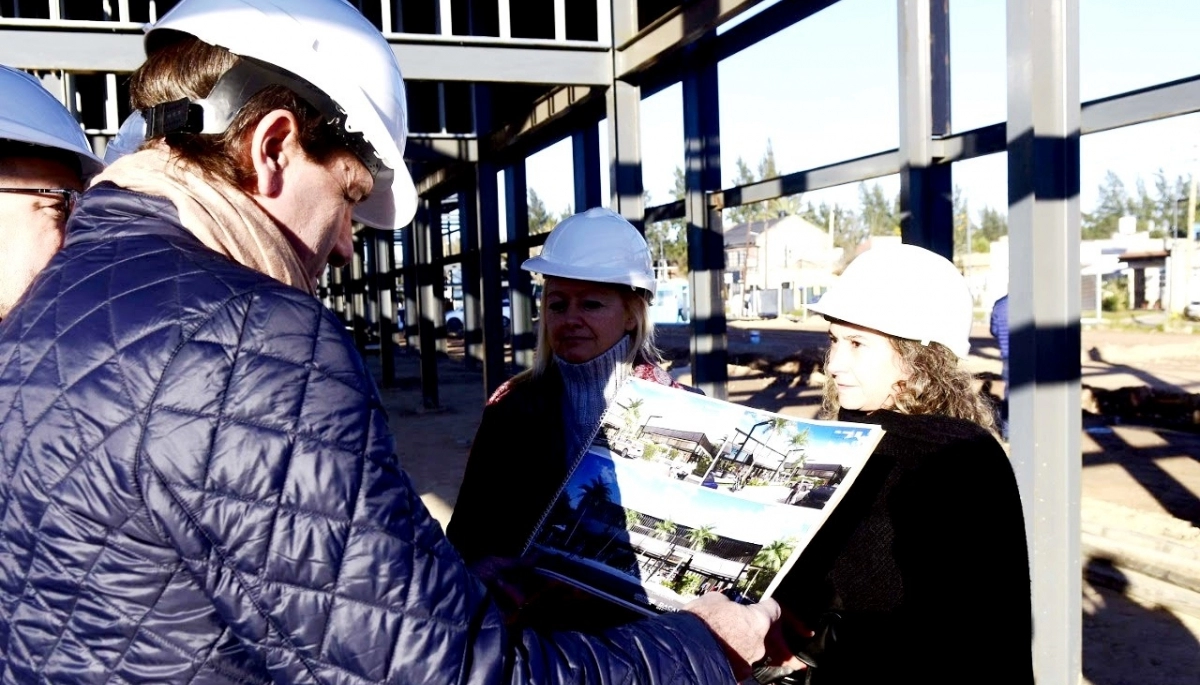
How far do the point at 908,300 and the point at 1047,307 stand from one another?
4.66ft

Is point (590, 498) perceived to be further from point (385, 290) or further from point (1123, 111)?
point (385, 290)

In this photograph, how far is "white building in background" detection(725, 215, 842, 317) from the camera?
50.9m

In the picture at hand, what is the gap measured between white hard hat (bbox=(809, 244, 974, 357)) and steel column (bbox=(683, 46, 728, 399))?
12.6ft

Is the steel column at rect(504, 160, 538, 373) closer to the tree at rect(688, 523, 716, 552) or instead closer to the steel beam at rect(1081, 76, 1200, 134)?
the steel beam at rect(1081, 76, 1200, 134)

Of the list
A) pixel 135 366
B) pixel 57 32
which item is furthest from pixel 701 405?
pixel 57 32

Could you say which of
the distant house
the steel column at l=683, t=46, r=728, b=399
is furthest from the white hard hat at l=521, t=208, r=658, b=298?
the distant house

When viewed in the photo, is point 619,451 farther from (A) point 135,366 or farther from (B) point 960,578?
(A) point 135,366

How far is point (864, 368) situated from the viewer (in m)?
2.25

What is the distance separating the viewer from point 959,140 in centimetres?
400

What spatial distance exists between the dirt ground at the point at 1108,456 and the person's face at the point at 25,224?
6.86 ft

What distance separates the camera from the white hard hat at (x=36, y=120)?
219 centimetres

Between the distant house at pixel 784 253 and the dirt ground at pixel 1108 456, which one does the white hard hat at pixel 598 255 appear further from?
the distant house at pixel 784 253

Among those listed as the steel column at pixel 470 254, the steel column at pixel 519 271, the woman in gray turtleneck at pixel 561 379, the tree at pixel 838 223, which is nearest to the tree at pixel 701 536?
the woman in gray turtleneck at pixel 561 379

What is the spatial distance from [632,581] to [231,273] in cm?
91
